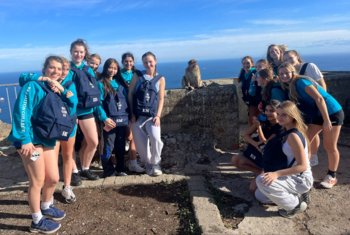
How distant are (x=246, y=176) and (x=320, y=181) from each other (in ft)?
3.55

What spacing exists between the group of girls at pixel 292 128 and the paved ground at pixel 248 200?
150mm

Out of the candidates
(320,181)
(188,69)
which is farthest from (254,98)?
(188,69)

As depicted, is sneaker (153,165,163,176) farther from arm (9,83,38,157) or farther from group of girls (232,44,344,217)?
arm (9,83,38,157)

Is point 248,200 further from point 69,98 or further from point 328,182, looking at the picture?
point 69,98

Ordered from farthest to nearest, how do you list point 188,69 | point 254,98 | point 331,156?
1. point 188,69
2. point 254,98
3. point 331,156

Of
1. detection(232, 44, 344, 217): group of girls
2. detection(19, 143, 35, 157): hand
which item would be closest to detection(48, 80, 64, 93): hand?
detection(19, 143, 35, 157): hand

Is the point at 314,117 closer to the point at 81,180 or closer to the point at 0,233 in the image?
the point at 81,180

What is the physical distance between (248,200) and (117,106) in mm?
2308

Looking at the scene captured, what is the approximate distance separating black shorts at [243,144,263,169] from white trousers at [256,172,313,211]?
34.1 inches

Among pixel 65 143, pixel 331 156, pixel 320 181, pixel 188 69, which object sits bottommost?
pixel 320 181

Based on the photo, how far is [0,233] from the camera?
12.5ft

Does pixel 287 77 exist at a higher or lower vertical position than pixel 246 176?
higher

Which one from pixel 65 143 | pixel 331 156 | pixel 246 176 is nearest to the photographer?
pixel 65 143

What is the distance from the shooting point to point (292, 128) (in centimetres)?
397
